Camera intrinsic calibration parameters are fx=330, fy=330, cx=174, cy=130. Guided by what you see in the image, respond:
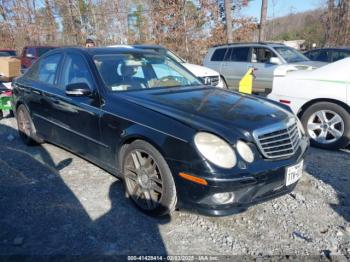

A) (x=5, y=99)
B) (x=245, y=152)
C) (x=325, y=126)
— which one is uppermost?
(x=245, y=152)

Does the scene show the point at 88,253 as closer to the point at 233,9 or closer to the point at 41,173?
the point at 41,173

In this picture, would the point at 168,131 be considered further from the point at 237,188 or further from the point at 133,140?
the point at 237,188

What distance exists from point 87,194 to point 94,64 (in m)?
1.50

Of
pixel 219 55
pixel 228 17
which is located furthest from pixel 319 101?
pixel 228 17

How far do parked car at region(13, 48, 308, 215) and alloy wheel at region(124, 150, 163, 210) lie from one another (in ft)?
0.03

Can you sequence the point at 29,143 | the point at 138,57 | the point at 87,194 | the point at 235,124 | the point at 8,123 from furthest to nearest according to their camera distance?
1. the point at 8,123
2. the point at 29,143
3. the point at 138,57
4. the point at 87,194
5. the point at 235,124

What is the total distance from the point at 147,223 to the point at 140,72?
1837mm

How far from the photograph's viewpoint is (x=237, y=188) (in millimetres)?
2715

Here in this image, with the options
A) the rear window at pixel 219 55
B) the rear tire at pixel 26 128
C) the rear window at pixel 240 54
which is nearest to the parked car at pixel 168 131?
the rear tire at pixel 26 128

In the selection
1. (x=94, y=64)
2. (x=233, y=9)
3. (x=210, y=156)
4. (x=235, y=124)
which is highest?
(x=233, y=9)

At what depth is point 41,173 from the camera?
4395mm

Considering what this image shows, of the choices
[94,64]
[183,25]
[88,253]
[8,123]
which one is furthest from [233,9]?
[88,253]

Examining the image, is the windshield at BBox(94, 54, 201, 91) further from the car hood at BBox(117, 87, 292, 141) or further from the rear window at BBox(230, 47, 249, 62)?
the rear window at BBox(230, 47, 249, 62)

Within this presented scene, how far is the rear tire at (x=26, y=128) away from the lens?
522 centimetres
